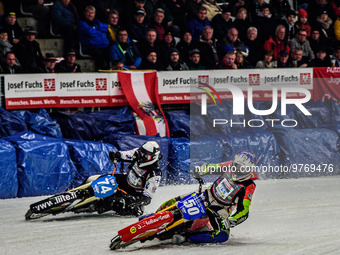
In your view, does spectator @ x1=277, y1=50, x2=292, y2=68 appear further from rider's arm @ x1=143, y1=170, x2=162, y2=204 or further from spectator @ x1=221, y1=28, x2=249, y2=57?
rider's arm @ x1=143, y1=170, x2=162, y2=204

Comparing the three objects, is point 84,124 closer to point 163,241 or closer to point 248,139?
point 248,139

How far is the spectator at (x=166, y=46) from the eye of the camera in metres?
13.8

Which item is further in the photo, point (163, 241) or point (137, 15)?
point (137, 15)

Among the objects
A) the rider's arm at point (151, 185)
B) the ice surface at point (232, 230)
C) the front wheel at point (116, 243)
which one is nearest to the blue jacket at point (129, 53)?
the ice surface at point (232, 230)

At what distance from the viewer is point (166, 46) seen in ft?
45.9

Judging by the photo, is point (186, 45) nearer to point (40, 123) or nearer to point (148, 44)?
point (148, 44)

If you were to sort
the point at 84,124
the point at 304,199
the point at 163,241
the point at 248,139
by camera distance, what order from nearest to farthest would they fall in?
the point at 163,241 → the point at 304,199 → the point at 84,124 → the point at 248,139

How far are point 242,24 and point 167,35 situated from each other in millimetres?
2498

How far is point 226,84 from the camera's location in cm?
1348

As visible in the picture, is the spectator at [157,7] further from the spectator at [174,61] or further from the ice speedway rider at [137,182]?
the ice speedway rider at [137,182]

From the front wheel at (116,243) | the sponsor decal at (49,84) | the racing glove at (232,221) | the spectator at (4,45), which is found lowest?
the front wheel at (116,243)

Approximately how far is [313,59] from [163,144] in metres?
5.07

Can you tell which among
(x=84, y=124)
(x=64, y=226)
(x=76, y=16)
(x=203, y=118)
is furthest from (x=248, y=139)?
(x=64, y=226)

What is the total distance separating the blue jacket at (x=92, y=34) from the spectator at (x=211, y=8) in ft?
11.7
